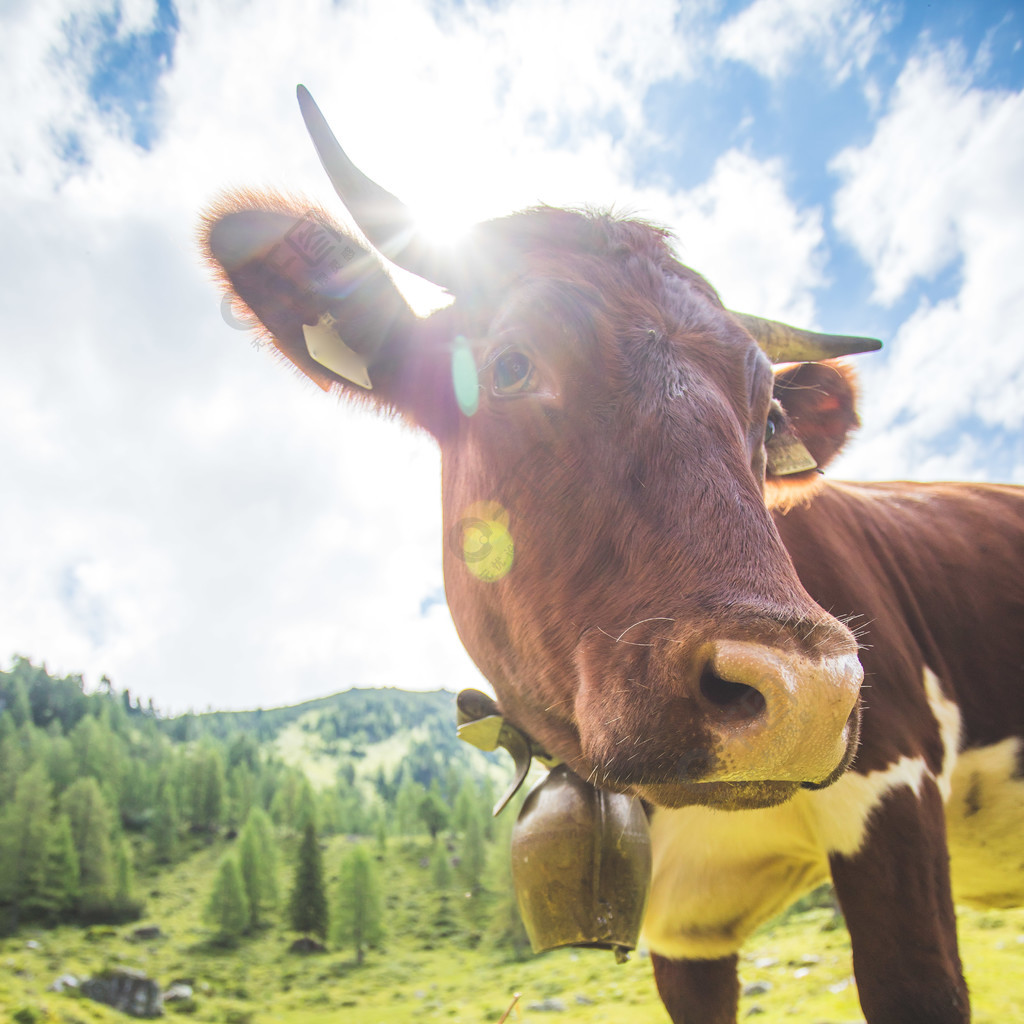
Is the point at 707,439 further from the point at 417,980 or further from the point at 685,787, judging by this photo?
the point at 417,980

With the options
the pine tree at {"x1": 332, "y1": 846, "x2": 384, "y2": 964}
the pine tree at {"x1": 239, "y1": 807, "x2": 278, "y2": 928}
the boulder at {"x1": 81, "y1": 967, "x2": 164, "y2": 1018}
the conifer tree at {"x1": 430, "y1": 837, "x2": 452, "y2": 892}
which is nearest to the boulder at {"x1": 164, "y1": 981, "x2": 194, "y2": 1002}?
the boulder at {"x1": 81, "y1": 967, "x2": 164, "y2": 1018}

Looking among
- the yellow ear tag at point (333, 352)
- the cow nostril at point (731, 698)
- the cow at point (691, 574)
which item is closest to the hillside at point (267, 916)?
the cow at point (691, 574)

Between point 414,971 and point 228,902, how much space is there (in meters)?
20.8

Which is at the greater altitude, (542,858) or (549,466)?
(549,466)

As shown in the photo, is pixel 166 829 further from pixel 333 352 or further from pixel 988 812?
pixel 988 812

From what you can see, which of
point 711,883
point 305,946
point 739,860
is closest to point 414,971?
point 305,946

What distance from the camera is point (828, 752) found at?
56.6 inches

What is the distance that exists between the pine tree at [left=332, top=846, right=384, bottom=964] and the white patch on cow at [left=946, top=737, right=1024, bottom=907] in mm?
73524

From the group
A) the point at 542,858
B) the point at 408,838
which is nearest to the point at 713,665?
the point at 542,858

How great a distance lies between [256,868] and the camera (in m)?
72.2

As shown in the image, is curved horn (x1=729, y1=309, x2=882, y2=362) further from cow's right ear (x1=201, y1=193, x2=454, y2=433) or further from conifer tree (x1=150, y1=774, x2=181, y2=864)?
conifer tree (x1=150, y1=774, x2=181, y2=864)

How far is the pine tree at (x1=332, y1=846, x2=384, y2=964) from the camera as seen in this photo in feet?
221

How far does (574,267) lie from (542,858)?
2.45 metres

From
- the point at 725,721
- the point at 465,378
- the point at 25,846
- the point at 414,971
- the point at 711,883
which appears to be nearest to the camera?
the point at 725,721
